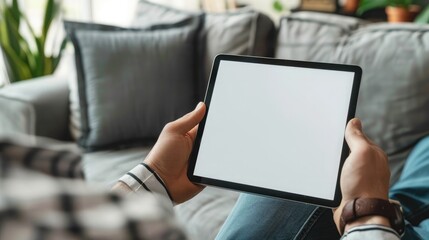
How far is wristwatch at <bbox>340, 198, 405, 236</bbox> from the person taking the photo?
747 millimetres

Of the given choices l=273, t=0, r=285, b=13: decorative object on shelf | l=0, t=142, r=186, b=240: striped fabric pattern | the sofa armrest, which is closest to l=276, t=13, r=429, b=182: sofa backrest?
the sofa armrest

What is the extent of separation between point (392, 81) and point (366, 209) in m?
0.71

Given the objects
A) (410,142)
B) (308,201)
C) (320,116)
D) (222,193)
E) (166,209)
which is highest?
(166,209)

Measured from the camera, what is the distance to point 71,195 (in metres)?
0.35

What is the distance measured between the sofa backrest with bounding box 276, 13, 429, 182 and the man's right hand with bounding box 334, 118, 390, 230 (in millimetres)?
582

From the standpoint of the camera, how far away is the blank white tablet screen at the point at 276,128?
0.86 meters

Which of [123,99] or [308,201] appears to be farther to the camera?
[123,99]

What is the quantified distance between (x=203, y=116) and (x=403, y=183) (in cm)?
51

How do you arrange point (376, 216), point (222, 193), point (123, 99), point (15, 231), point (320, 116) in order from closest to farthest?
1. point (15, 231)
2. point (376, 216)
3. point (320, 116)
4. point (222, 193)
5. point (123, 99)

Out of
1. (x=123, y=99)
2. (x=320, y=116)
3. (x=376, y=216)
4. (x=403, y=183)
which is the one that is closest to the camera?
(x=376, y=216)

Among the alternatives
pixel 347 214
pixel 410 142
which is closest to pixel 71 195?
pixel 347 214

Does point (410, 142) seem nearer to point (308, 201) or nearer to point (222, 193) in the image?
point (222, 193)

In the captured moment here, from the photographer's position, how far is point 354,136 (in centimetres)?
83

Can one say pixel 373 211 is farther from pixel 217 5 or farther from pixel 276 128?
pixel 217 5
